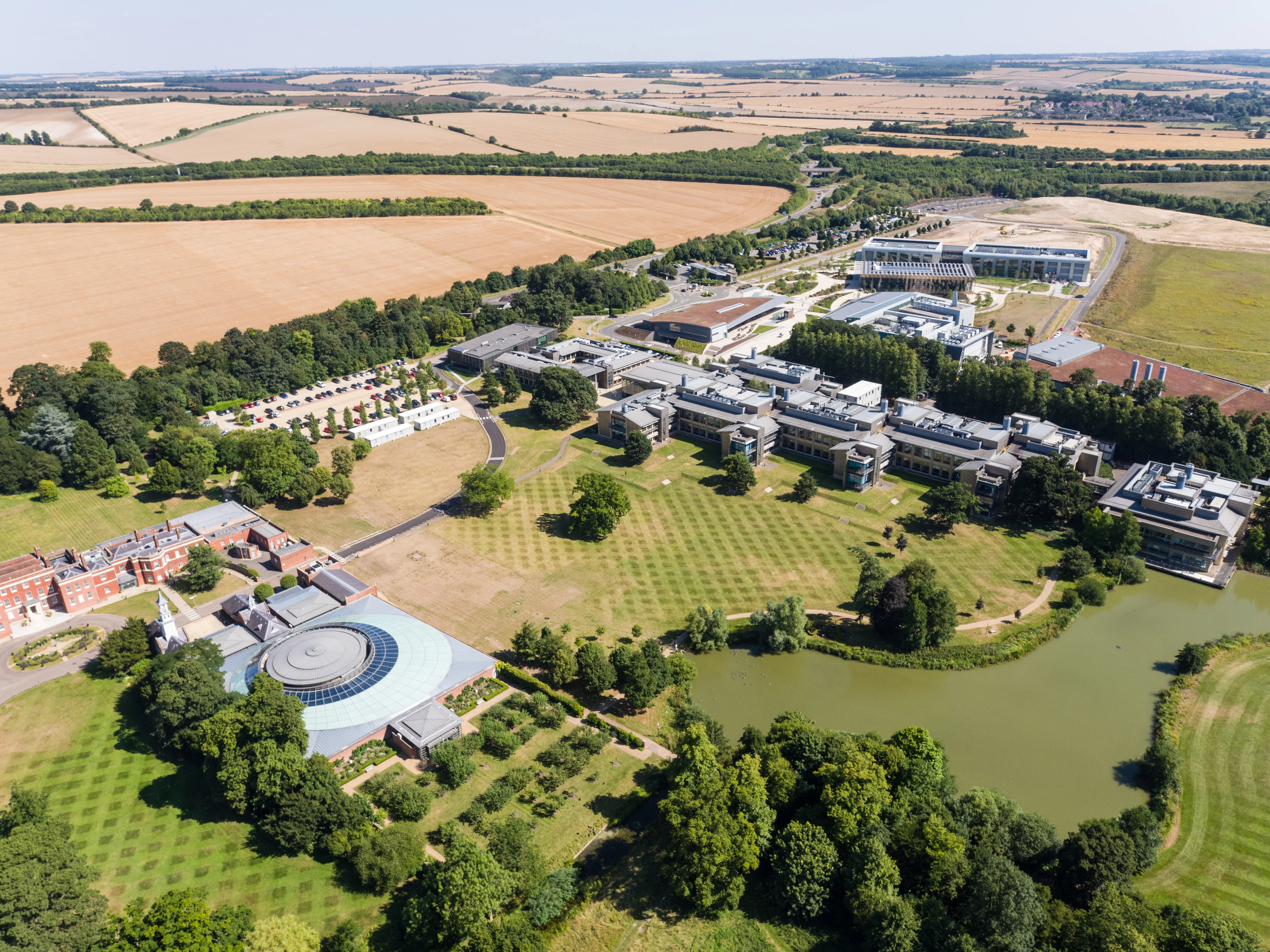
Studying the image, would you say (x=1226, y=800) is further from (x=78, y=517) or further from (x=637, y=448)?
(x=78, y=517)

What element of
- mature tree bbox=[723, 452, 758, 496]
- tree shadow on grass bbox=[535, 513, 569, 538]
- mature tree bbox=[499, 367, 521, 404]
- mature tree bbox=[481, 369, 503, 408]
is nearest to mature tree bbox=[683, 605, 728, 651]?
tree shadow on grass bbox=[535, 513, 569, 538]

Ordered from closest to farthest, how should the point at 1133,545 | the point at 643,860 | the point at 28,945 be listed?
the point at 28,945 → the point at 643,860 → the point at 1133,545

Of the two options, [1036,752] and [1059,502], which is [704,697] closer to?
[1036,752]

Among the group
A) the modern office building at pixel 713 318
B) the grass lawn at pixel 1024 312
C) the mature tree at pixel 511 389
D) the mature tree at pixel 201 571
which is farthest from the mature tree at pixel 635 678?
the grass lawn at pixel 1024 312

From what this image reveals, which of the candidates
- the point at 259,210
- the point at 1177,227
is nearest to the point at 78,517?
the point at 259,210

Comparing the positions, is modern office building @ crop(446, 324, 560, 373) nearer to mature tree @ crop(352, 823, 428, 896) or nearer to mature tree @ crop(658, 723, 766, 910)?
mature tree @ crop(352, 823, 428, 896)

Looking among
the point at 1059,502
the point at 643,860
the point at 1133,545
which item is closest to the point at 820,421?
the point at 1059,502
